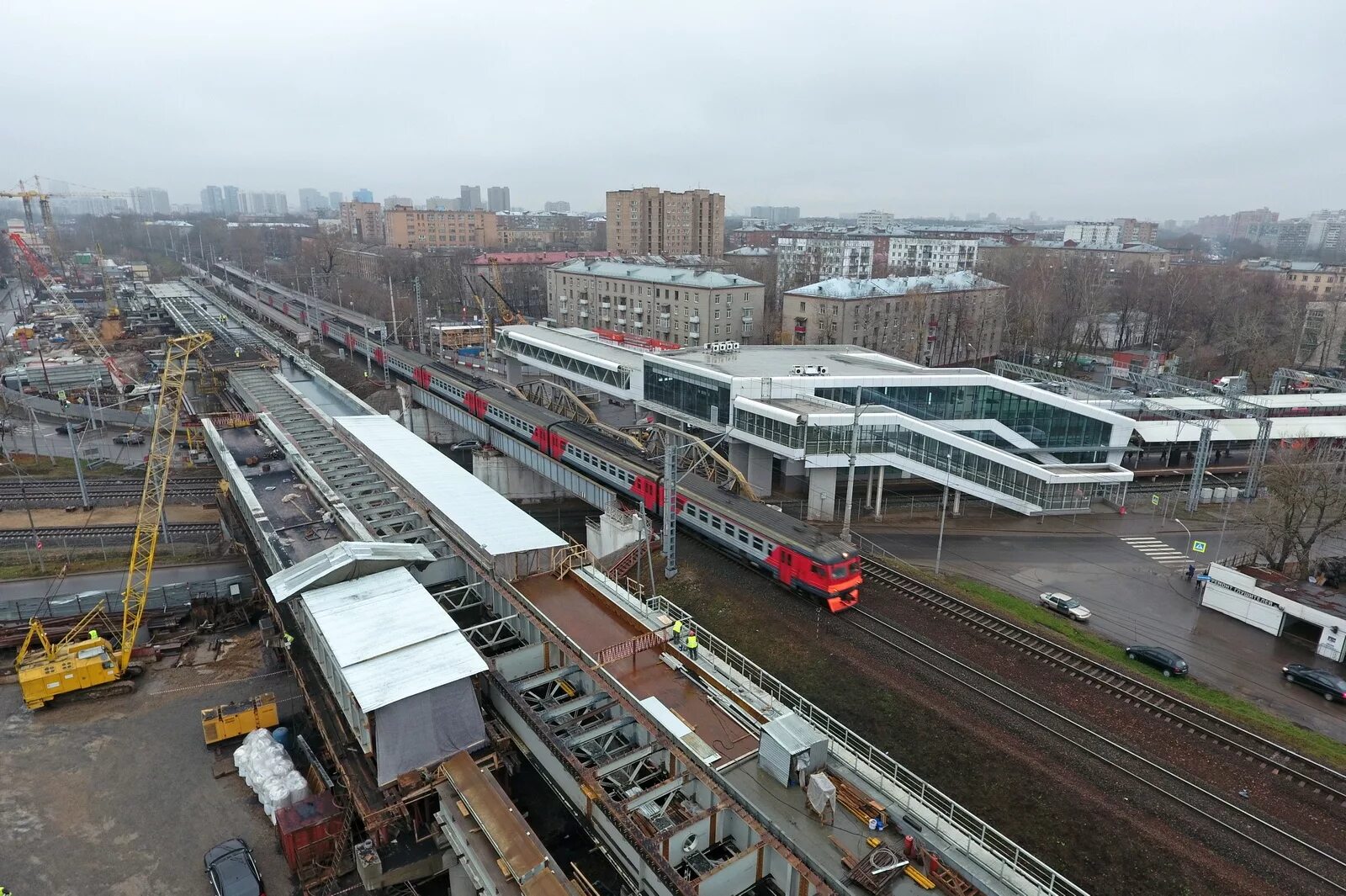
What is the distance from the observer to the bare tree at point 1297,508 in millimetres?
27641

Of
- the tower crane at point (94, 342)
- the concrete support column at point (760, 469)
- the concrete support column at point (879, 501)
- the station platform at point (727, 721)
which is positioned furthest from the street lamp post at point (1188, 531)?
the tower crane at point (94, 342)

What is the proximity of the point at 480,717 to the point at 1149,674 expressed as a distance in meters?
20.4

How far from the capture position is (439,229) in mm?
173625

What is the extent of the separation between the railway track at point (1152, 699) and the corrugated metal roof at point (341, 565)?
17.5m

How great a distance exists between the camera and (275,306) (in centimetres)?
10375

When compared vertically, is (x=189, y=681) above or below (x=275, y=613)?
below

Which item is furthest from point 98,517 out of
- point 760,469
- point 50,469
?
point 760,469

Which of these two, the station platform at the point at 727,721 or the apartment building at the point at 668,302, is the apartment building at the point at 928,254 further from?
the station platform at the point at 727,721

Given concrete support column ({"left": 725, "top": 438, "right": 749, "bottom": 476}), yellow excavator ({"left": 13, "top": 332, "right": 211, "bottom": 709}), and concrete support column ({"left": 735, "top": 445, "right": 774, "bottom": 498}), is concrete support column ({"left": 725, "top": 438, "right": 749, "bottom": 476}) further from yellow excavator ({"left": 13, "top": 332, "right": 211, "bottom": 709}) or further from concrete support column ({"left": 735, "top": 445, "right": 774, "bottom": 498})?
yellow excavator ({"left": 13, "top": 332, "right": 211, "bottom": 709})

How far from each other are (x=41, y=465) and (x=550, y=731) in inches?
1873

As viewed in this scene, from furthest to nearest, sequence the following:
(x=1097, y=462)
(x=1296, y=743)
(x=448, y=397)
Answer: (x=448, y=397) < (x=1097, y=462) < (x=1296, y=743)

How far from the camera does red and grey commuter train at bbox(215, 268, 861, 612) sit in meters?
25.8

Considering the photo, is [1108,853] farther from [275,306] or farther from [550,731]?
[275,306]

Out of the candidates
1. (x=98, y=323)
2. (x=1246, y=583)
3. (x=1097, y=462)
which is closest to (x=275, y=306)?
(x=98, y=323)
